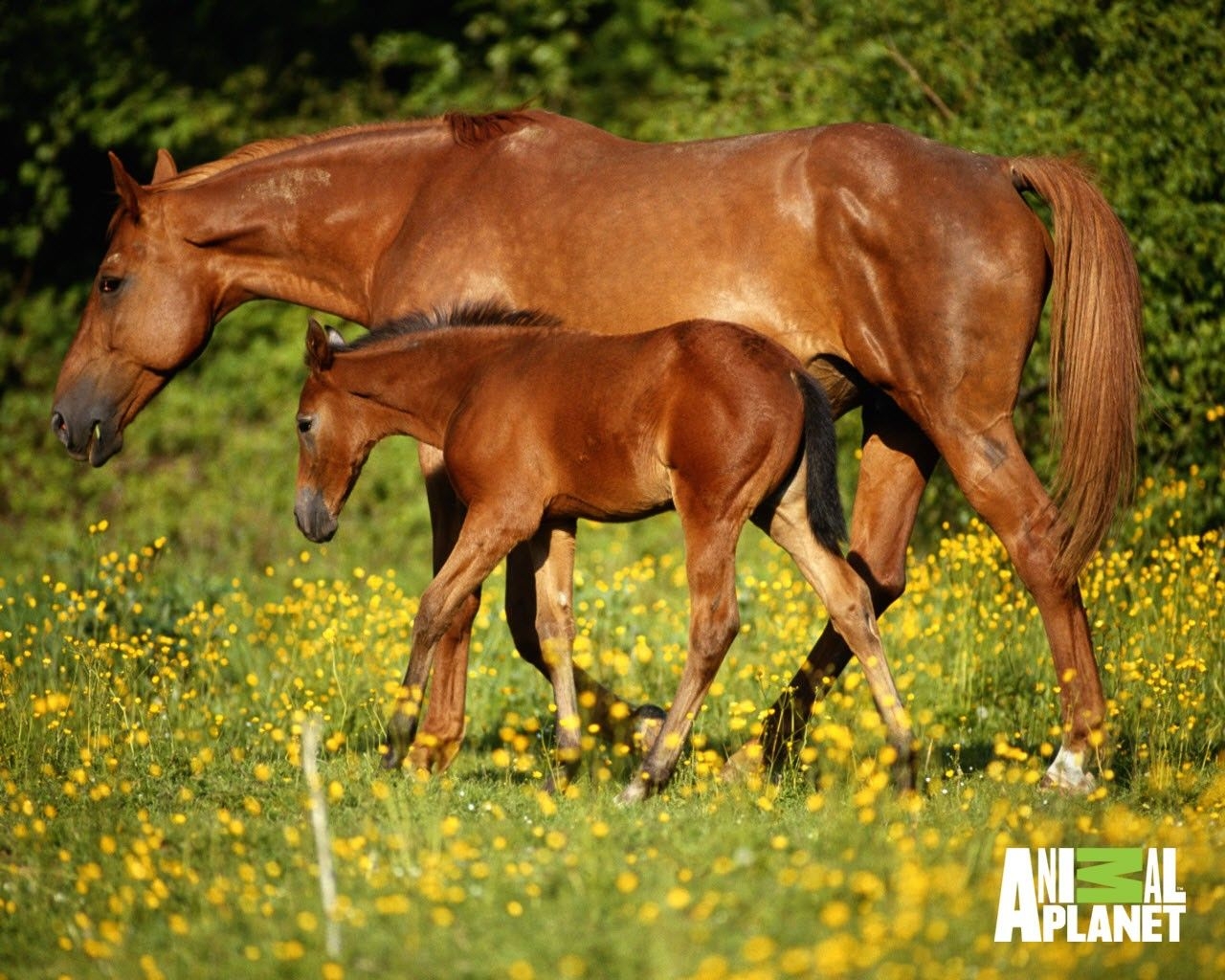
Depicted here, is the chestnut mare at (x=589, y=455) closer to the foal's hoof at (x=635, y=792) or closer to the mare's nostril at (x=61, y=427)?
the foal's hoof at (x=635, y=792)

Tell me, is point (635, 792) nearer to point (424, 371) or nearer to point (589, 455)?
point (589, 455)

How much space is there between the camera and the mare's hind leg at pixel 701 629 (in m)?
5.33

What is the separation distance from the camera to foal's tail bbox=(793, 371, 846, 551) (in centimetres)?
532

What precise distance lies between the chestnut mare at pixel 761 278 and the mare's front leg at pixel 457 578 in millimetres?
439

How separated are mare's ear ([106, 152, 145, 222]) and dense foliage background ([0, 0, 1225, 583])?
4.54 metres

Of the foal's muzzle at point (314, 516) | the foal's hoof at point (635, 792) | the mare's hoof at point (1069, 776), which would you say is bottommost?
the mare's hoof at point (1069, 776)

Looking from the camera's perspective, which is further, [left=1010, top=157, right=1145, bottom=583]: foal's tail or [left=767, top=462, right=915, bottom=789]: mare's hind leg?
[left=1010, top=157, right=1145, bottom=583]: foal's tail

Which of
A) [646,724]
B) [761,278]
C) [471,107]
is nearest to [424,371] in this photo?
[761,278]

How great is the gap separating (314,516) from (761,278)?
1.94 meters

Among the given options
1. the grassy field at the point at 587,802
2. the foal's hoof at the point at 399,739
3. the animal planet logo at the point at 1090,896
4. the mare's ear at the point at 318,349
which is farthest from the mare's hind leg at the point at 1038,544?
the mare's ear at the point at 318,349

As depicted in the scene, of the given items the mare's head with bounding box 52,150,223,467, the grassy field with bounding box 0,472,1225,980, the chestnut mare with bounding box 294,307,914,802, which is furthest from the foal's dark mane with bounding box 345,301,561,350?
the grassy field with bounding box 0,472,1225,980

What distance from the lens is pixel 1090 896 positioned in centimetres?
427

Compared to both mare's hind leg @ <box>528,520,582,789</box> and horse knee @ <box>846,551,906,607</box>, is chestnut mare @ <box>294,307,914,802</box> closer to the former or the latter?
mare's hind leg @ <box>528,520,582,789</box>

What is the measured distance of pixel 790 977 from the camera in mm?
3529
